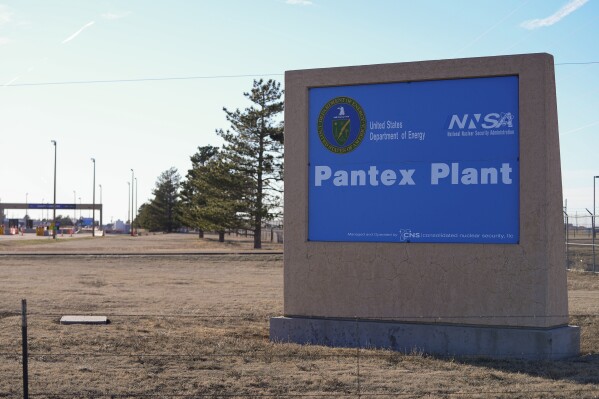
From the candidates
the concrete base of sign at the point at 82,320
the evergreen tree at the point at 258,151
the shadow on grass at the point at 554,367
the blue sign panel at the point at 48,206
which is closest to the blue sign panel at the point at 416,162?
the shadow on grass at the point at 554,367

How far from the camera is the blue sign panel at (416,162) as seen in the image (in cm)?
1278

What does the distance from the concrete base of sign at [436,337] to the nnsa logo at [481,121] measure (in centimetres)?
310

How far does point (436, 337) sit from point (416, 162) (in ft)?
9.10

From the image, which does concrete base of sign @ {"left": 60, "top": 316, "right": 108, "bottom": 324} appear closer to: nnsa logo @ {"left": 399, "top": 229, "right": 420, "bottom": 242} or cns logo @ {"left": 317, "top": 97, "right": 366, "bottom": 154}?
cns logo @ {"left": 317, "top": 97, "right": 366, "bottom": 154}

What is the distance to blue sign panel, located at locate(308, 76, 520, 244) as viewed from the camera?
41.9 feet

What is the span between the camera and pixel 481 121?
12945 mm

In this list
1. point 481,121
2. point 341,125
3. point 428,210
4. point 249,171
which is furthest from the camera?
point 249,171

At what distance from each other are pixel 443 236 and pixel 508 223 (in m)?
1.03

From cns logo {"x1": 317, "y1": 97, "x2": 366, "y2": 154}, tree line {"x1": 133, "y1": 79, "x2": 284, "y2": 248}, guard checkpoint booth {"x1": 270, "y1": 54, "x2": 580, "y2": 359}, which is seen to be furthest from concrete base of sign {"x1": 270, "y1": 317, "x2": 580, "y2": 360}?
tree line {"x1": 133, "y1": 79, "x2": 284, "y2": 248}

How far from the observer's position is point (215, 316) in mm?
17188

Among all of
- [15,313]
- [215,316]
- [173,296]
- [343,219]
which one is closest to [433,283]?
[343,219]

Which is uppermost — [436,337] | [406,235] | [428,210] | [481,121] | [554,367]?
[481,121]

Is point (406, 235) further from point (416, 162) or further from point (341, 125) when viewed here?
point (341, 125)

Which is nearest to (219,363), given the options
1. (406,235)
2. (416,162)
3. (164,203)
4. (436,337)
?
(436,337)
